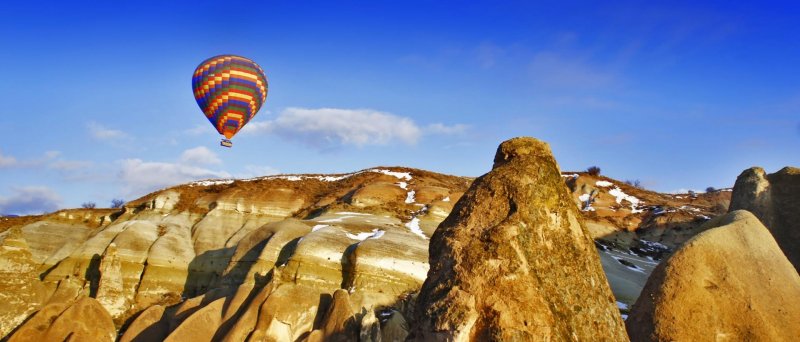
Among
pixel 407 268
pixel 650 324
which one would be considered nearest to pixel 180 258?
pixel 407 268

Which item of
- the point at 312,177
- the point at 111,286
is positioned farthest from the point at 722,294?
the point at 312,177

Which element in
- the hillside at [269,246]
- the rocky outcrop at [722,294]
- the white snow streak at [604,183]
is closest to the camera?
the rocky outcrop at [722,294]

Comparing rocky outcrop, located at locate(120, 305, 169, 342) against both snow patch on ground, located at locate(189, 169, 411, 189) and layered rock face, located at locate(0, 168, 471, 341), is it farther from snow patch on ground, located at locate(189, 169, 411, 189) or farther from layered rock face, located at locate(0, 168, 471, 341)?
snow patch on ground, located at locate(189, 169, 411, 189)

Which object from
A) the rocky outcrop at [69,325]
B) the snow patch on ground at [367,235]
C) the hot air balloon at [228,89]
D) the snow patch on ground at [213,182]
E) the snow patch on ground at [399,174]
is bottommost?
the rocky outcrop at [69,325]

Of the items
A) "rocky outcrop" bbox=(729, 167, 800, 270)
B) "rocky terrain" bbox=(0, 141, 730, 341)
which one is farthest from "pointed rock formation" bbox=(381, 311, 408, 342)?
"rocky outcrop" bbox=(729, 167, 800, 270)

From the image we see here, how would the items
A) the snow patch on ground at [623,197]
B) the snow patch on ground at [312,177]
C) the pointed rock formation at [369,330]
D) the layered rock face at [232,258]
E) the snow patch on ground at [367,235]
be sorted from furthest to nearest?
1. the snow patch on ground at [312,177]
2. the snow patch on ground at [623,197]
3. the snow patch on ground at [367,235]
4. the layered rock face at [232,258]
5. the pointed rock formation at [369,330]

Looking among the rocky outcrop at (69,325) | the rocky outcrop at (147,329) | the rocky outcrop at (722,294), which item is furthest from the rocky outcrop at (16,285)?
the rocky outcrop at (722,294)

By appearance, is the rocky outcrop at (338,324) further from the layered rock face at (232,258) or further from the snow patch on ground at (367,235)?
the snow patch on ground at (367,235)

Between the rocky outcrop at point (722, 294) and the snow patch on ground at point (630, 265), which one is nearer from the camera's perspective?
the rocky outcrop at point (722, 294)

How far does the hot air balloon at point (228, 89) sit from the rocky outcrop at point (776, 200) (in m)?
28.6

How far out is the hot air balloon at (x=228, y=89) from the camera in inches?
1526

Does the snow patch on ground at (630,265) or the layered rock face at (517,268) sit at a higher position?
the layered rock face at (517,268)

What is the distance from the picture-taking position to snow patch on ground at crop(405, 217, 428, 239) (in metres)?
32.7

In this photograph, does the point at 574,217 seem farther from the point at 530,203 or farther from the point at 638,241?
the point at 638,241
